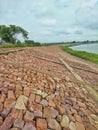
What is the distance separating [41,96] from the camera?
14.7 ft

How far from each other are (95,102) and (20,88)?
2.34 metres

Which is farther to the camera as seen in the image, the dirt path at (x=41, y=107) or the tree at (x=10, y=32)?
the tree at (x=10, y=32)

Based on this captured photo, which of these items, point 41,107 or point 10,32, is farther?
point 10,32

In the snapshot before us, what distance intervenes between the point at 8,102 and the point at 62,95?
6.12 ft

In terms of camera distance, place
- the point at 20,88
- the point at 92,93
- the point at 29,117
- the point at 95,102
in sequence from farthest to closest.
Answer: the point at 92,93 → the point at 95,102 → the point at 20,88 → the point at 29,117

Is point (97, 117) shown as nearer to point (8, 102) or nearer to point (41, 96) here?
point (41, 96)

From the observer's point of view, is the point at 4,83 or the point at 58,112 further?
the point at 4,83

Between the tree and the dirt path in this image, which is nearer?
the dirt path

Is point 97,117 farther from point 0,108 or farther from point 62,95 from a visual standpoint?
point 0,108

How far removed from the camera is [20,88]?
14.7 ft

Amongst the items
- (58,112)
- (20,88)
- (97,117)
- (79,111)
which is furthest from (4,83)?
(97,117)

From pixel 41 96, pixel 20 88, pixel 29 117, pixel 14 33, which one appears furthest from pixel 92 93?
pixel 14 33

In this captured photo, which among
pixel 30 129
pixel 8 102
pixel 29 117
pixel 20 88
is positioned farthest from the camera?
pixel 20 88

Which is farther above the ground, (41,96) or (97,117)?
(41,96)
